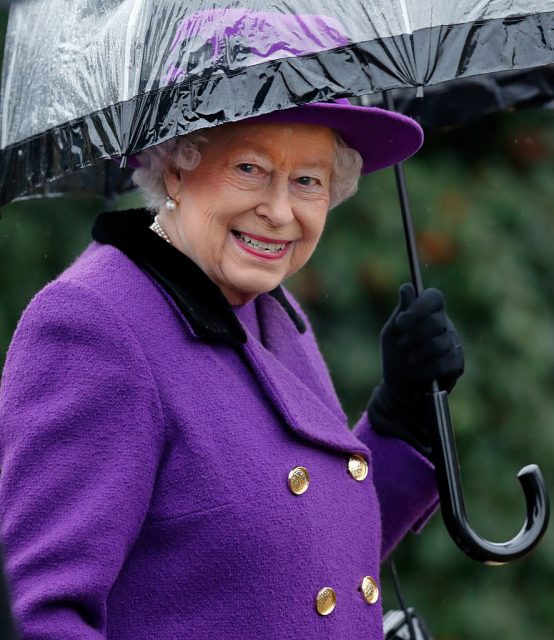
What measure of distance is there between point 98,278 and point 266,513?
1.60ft

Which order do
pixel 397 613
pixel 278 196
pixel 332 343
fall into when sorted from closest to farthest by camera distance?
pixel 278 196, pixel 397 613, pixel 332 343

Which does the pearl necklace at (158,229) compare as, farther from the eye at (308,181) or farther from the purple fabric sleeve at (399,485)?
the purple fabric sleeve at (399,485)

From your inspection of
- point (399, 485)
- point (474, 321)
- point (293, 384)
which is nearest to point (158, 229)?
point (293, 384)

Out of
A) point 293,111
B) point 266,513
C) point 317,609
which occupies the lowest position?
point 317,609

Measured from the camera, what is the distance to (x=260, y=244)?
233 cm

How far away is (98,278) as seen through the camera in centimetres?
215

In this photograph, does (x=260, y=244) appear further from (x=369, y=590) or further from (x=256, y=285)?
(x=369, y=590)

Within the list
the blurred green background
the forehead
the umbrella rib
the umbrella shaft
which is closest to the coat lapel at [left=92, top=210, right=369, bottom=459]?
the forehead

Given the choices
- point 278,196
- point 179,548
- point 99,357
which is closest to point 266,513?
point 179,548

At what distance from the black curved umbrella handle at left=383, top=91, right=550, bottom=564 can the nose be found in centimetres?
56

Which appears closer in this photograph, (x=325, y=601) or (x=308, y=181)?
(x=325, y=601)

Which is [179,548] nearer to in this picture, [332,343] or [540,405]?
[332,343]

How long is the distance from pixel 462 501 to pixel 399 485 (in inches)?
10.7

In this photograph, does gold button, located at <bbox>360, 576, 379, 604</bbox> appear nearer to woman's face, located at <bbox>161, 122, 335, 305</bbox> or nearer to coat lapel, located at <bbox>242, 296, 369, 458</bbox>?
coat lapel, located at <bbox>242, 296, 369, 458</bbox>
